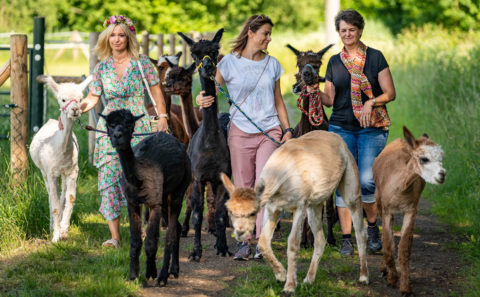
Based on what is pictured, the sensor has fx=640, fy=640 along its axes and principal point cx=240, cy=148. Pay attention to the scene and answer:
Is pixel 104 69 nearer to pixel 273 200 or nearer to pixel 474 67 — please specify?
pixel 273 200

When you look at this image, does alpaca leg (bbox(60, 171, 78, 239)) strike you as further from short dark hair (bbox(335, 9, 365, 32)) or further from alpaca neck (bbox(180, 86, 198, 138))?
short dark hair (bbox(335, 9, 365, 32))

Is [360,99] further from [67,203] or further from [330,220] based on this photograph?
[67,203]

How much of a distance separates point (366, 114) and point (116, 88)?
257 cm

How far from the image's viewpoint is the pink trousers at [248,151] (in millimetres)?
6434

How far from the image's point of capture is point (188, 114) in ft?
25.1

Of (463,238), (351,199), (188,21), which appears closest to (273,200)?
(351,199)

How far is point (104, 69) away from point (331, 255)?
305cm

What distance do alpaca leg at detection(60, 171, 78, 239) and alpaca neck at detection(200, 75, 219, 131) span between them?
1.64 meters

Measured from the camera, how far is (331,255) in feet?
21.6

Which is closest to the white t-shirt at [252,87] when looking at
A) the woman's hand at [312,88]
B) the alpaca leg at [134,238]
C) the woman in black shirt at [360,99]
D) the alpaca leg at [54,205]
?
the woman's hand at [312,88]

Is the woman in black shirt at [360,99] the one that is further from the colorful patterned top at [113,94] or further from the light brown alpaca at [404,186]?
the colorful patterned top at [113,94]

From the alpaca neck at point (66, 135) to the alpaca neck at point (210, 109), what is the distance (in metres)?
1.42

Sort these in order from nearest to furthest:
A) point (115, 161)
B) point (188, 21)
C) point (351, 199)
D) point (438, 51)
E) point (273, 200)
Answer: point (273, 200)
point (351, 199)
point (115, 161)
point (438, 51)
point (188, 21)

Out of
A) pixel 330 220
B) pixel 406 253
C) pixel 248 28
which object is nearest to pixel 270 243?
pixel 406 253
